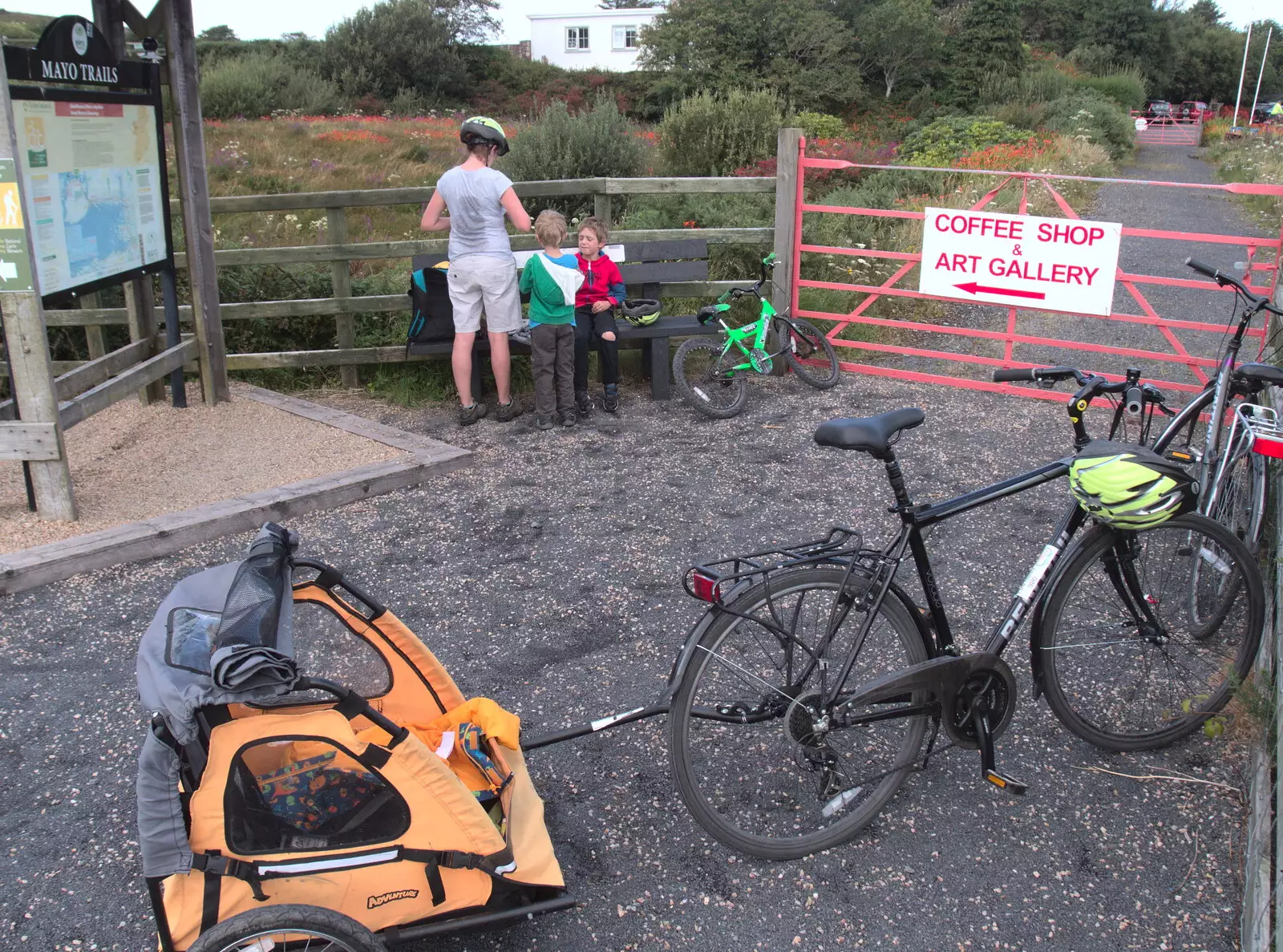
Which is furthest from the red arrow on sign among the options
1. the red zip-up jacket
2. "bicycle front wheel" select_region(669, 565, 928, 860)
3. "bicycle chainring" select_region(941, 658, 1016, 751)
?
"bicycle front wheel" select_region(669, 565, 928, 860)

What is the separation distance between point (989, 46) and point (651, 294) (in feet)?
140

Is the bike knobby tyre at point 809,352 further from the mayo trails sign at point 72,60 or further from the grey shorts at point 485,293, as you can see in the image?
the mayo trails sign at point 72,60

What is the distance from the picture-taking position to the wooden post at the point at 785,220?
300 inches

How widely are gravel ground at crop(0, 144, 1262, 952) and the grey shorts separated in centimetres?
102

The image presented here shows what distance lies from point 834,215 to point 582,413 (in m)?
6.32

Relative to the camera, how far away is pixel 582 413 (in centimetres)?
711

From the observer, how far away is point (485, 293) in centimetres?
682

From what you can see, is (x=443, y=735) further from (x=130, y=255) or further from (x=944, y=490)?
(x=130, y=255)

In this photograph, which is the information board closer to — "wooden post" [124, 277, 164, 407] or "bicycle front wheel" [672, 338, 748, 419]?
"wooden post" [124, 277, 164, 407]

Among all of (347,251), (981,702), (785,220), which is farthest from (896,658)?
(347,251)

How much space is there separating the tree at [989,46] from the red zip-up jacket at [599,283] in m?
41.2

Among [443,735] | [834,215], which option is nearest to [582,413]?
[443,735]

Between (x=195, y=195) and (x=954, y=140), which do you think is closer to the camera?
(x=195, y=195)

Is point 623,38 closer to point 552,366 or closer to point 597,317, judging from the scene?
point 597,317
